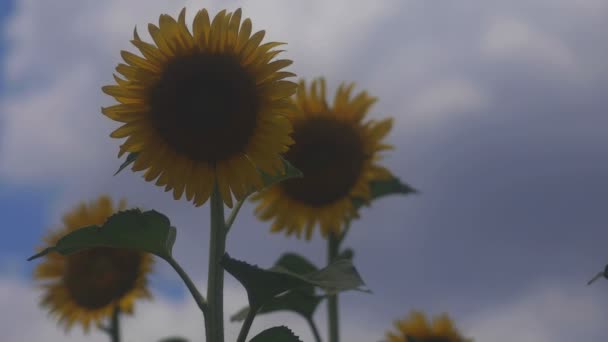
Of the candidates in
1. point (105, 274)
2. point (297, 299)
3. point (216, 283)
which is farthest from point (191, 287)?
point (105, 274)

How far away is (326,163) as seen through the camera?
17.1 feet

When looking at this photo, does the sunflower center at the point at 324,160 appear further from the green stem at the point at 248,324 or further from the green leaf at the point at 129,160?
the green stem at the point at 248,324

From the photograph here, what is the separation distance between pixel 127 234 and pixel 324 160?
239cm

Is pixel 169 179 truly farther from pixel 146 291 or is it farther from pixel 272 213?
pixel 146 291

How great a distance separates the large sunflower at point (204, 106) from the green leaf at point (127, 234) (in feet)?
0.92

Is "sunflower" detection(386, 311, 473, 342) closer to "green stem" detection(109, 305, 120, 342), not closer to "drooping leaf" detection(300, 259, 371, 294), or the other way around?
"green stem" detection(109, 305, 120, 342)

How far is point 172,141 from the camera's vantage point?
3.28 meters

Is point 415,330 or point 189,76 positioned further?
point 415,330

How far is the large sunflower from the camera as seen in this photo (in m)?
3.15

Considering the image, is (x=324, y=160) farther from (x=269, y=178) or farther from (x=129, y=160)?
(x=129, y=160)

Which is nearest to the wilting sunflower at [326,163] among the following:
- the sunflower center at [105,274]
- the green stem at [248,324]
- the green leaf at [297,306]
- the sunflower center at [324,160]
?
the sunflower center at [324,160]

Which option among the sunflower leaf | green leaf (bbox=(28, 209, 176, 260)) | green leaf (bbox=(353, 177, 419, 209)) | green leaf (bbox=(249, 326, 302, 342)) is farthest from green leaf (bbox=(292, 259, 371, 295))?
green leaf (bbox=(353, 177, 419, 209))

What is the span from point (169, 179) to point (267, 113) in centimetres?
46

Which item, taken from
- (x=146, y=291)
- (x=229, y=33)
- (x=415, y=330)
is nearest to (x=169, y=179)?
(x=229, y=33)
